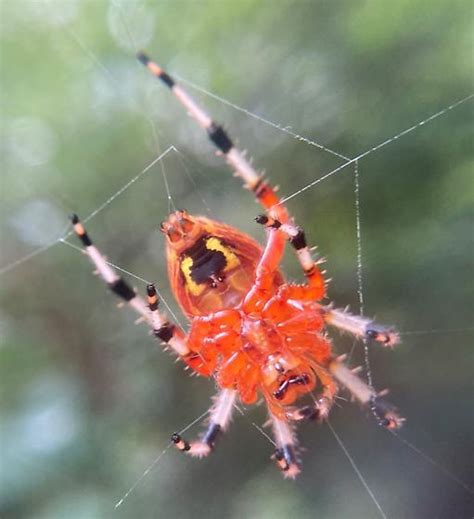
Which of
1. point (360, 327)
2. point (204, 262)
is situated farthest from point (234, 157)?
point (360, 327)

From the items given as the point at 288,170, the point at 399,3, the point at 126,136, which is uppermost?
the point at 126,136

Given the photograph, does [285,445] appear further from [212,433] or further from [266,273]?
[266,273]

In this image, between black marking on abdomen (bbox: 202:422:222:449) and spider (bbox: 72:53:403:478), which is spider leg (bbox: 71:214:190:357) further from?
black marking on abdomen (bbox: 202:422:222:449)

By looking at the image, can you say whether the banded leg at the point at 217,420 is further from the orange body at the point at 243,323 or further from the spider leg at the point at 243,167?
the spider leg at the point at 243,167

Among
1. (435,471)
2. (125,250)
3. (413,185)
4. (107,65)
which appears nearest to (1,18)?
(107,65)

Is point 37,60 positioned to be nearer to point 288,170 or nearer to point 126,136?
point 126,136

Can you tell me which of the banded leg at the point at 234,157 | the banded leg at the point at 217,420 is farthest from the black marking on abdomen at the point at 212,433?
the banded leg at the point at 234,157

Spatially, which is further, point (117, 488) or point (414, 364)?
point (117, 488)

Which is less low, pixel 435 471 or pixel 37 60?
pixel 37 60
